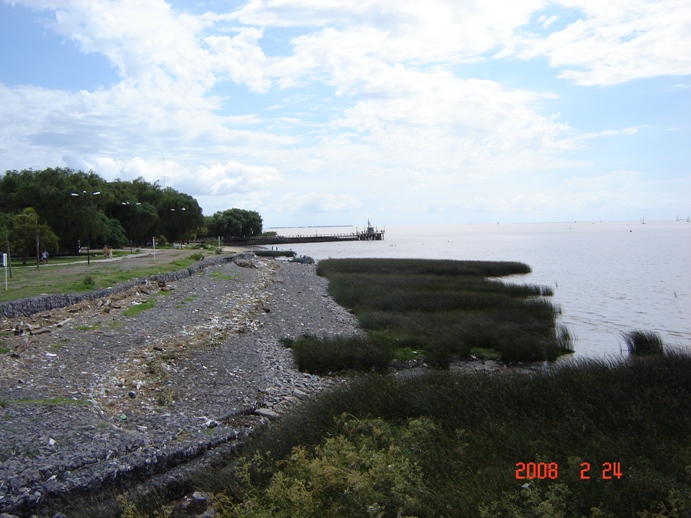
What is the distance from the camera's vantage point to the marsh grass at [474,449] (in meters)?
5.44

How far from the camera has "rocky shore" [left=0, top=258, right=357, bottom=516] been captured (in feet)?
25.9

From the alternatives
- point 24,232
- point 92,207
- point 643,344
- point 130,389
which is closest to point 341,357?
point 130,389

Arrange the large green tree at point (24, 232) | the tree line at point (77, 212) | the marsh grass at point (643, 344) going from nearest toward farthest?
the marsh grass at point (643, 344)
the large green tree at point (24, 232)
the tree line at point (77, 212)

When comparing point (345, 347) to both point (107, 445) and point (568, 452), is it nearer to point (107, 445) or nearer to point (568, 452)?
point (107, 445)

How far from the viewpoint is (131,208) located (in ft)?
213

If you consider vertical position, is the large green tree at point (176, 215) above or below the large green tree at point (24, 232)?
above

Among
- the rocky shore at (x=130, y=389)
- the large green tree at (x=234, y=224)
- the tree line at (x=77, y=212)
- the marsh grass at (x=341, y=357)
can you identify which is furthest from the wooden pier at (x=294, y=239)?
the marsh grass at (x=341, y=357)

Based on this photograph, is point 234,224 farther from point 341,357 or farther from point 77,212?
point 341,357

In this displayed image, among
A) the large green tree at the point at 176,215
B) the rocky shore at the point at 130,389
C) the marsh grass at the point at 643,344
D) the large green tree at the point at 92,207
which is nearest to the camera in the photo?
the rocky shore at the point at 130,389

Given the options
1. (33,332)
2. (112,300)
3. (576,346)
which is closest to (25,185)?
(112,300)

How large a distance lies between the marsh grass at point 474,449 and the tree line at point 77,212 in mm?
26070

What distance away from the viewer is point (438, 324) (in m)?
19.8

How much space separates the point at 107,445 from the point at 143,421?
1502 mm

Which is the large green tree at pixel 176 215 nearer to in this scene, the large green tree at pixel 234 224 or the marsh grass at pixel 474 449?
the large green tree at pixel 234 224
